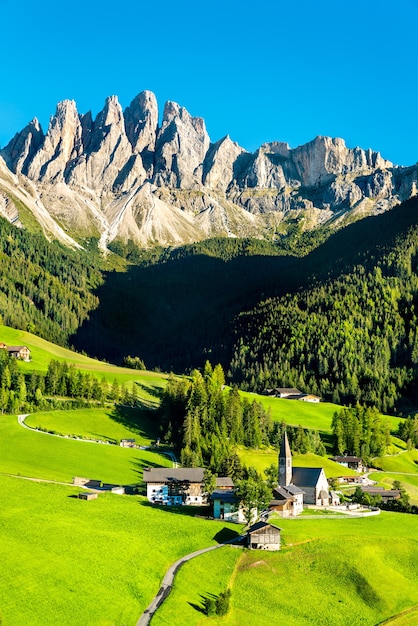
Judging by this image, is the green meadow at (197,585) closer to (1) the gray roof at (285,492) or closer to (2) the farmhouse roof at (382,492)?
(1) the gray roof at (285,492)

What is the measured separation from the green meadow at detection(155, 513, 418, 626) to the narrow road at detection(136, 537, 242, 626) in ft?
2.84

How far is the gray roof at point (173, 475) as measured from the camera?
111 meters

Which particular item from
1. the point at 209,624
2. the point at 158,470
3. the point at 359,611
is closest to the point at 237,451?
the point at 158,470

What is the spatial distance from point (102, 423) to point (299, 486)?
53678mm

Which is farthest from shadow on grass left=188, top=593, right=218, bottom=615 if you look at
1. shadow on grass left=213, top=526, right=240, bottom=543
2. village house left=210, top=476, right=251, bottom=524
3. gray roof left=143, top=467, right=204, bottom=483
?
gray roof left=143, top=467, right=204, bottom=483

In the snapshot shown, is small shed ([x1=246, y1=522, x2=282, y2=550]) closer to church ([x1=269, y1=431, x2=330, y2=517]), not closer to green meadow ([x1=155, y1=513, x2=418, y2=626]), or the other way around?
green meadow ([x1=155, y1=513, x2=418, y2=626])

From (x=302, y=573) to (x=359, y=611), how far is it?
7879mm

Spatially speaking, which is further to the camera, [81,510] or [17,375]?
[17,375]

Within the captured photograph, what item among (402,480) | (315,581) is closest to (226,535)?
(315,581)

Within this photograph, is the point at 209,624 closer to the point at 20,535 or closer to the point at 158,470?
the point at 20,535

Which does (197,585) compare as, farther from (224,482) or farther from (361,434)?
(361,434)

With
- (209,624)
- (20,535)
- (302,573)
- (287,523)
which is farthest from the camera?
(287,523)

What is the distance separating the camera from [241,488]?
9694 centimetres

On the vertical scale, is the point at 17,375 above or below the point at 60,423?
above
